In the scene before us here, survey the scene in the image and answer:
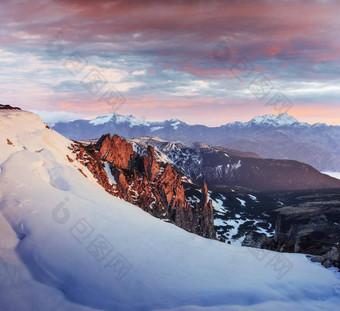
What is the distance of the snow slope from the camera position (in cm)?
1366

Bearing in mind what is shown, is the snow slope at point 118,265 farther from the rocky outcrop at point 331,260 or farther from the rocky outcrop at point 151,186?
the rocky outcrop at point 151,186

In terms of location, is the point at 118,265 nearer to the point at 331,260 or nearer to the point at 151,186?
the point at 331,260

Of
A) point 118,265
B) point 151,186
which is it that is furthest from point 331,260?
point 151,186

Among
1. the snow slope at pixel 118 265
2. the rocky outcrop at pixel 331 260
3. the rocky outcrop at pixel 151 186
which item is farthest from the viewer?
the rocky outcrop at pixel 151 186

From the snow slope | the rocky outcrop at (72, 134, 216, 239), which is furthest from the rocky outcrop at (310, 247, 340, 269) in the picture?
the rocky outcrop at (72, 134, 216, 239)

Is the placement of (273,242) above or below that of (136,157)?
below

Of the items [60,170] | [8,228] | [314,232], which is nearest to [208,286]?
[8,228]

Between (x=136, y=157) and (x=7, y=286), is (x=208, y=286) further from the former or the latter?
(x=136, y=157)

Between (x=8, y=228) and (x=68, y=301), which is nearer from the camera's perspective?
(x=68, y=301)

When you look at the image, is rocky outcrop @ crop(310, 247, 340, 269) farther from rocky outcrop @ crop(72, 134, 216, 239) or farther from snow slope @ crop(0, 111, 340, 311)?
rocky outcrop @ crop(72, 134, 216, 239)

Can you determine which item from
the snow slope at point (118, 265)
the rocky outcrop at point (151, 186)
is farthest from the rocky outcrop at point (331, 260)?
the rocky outcrop at point (151, 186)

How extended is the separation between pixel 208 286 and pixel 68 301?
27.6 feet

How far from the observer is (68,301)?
12977mm

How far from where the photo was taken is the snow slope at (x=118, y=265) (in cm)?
1366
